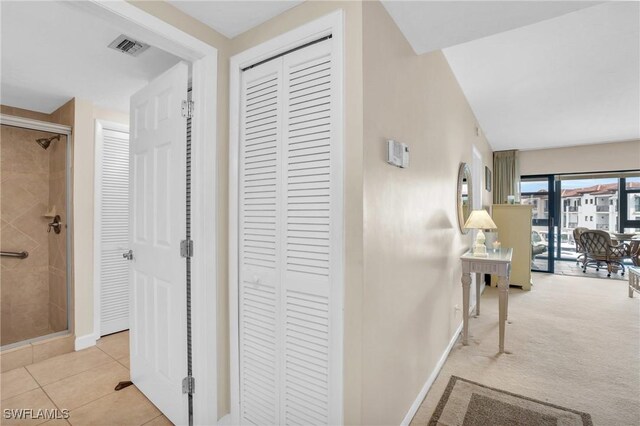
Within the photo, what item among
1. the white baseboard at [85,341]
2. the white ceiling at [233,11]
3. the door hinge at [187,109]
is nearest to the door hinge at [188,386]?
the door hinge at [187,109]

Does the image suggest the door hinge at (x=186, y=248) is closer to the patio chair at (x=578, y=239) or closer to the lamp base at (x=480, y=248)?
the lamp base at (x=480, y=248)

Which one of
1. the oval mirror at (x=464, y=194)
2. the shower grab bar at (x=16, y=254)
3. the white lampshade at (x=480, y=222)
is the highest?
the oval mirror at (x=464, y=194)

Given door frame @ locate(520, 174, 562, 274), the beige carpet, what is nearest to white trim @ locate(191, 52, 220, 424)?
the beige carpet

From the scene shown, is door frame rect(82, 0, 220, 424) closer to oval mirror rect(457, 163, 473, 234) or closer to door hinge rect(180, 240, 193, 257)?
door hinge rect(180, 240, 193, 257)

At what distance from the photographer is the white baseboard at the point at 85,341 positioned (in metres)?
2.74

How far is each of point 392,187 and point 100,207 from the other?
287 cm

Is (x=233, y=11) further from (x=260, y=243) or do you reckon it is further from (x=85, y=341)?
(x=85, y=341)

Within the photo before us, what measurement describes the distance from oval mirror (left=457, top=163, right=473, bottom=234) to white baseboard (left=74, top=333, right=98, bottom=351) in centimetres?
373

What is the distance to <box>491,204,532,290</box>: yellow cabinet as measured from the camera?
498cm

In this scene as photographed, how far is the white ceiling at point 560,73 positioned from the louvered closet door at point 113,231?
3264mm

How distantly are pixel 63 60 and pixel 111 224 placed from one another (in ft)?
5.16

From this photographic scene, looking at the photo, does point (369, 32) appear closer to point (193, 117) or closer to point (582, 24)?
point (193, 117)

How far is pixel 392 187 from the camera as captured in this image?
159cm

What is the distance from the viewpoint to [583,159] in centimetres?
594
